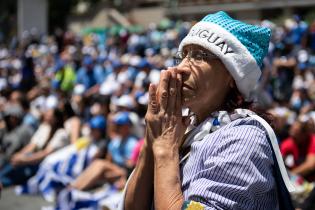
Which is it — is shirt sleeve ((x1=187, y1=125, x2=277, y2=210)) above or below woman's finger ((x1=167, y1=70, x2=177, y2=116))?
below

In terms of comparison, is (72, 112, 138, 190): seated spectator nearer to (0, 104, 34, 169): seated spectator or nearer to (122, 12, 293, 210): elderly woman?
(0, 104, 34, 169): seated spectator

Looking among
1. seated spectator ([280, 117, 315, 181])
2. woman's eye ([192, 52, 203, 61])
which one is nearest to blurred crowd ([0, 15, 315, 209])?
seated spectator ([280, 117, 315, 181])

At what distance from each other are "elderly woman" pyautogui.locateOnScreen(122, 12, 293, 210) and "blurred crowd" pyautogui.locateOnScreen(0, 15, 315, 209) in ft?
1.20

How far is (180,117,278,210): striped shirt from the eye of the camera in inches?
58.6

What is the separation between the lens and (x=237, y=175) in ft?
4.90

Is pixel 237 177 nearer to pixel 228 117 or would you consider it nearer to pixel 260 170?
pixel 260 170

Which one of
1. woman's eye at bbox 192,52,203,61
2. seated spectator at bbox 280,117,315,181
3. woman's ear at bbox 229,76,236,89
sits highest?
woman's eye at bbox 192,52,203,61

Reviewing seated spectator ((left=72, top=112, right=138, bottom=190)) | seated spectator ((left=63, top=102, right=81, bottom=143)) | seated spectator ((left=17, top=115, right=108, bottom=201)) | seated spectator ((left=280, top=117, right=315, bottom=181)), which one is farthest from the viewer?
seated spectator ((left=63, top=102, right=81, bottom=143))

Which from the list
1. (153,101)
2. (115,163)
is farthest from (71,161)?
(153,101)

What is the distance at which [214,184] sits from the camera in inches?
59.1

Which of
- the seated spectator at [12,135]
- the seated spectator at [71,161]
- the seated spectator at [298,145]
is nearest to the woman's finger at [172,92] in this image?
the seated spectator at [298,145]

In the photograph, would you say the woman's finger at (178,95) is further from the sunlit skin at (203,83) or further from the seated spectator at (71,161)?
the seated spectator at (71,161)

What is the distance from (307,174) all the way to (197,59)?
3.77 meters

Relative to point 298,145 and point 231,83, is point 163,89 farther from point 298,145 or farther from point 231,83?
point 298,145
